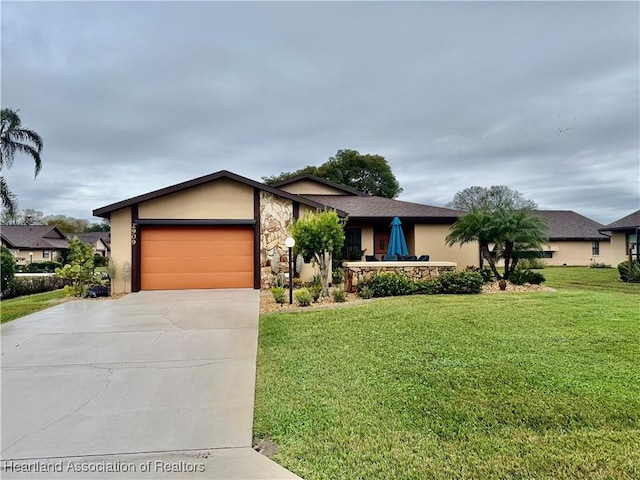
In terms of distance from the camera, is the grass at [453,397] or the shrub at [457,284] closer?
the grass at [453,397]

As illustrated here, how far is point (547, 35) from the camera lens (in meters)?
11.4

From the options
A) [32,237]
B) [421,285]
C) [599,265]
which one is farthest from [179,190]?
[32,237]

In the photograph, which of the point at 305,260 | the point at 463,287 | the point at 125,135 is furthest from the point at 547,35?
the point at 125,135

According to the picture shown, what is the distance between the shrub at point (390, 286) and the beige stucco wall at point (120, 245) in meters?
8.05

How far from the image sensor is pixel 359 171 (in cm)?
3934

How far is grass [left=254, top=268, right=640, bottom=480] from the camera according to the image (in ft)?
9.20

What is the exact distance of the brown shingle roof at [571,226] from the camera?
98.4ft

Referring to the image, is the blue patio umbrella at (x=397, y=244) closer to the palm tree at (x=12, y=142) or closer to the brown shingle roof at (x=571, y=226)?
the brown shingle roof at (x=571, y=226)

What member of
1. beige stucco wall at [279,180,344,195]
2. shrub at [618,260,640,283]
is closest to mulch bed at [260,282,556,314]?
shrub at [618,260,640,283]

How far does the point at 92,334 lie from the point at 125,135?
48.0 feet

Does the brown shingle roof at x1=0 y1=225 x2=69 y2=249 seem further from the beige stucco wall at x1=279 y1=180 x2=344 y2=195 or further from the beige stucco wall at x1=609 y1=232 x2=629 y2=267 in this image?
the beige stucco wall at x1=609 y1=232 x2=629 y2=267

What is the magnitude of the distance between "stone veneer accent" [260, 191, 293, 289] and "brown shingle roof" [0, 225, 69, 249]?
36325 mm

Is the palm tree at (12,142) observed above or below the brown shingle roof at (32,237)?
above

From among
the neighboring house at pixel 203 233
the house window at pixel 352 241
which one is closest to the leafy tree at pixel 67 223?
the neighboring house at pixel 203 233
